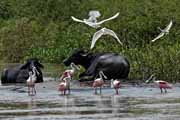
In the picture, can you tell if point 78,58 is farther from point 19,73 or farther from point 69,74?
point 69,74

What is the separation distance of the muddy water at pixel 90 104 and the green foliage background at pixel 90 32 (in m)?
3.16

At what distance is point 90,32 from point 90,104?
25.4m

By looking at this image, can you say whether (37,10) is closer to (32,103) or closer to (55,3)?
(55,3)

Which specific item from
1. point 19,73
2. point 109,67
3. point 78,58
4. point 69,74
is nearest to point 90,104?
point 69,74

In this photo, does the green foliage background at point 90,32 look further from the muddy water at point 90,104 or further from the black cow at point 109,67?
the muddy water at point 90,104

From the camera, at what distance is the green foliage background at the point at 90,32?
27.3m

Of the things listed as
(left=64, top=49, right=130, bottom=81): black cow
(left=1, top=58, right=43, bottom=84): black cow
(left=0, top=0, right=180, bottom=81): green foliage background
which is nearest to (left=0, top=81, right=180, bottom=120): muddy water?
(left=64, top=49, right=130, bottom=81): black cow

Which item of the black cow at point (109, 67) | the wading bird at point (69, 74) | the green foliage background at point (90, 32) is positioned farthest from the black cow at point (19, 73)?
the green foliage background at point (90, 32)

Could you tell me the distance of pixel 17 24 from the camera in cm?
5522

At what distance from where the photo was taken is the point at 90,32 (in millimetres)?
43875

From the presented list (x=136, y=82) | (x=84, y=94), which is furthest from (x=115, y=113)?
(x=136, y=82)

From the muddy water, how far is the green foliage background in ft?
10.4

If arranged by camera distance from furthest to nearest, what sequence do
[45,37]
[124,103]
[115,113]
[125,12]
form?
[45,37], [125,12], [124,103], [115,113]

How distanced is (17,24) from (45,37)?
2.26 meters
